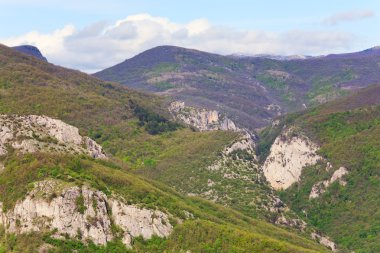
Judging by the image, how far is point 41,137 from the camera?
129 metres

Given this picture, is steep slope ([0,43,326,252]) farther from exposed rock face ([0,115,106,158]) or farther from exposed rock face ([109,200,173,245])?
exposed rock face ([0,115,106,158])

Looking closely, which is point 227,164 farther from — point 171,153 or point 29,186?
point 29,186

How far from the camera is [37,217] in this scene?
104375 millimetres

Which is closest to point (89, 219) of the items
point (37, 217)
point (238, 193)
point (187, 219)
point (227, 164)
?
point (37, 217)

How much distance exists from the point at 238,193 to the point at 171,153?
30165 millimetres

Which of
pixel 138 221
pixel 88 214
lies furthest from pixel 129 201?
pixel 88 214

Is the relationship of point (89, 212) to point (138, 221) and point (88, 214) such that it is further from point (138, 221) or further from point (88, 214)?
point (138, 221)

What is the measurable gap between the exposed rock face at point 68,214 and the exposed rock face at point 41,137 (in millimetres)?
17983

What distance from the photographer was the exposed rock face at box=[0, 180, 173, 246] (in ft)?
341

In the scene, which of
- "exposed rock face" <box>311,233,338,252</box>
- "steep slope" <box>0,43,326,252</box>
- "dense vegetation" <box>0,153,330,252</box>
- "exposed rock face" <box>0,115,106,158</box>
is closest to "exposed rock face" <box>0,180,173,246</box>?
"steep slope" <box>0,43,326,252</box>

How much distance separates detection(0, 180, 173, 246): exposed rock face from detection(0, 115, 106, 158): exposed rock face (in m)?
18.0

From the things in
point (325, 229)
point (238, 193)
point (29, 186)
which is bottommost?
point (325, 229)

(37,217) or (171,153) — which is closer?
(37,217)

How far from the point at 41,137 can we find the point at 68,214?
29331mm
